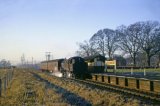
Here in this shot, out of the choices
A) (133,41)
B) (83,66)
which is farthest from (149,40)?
(83,66)

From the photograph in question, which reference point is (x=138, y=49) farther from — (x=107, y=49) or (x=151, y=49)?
(x=107, y=49)

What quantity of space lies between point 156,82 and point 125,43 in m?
59.1

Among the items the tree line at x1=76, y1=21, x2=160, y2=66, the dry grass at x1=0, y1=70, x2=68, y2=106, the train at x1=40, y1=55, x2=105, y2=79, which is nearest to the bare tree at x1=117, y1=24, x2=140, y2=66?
the tree line at x1=76, y1=21, x2=160, y2=66

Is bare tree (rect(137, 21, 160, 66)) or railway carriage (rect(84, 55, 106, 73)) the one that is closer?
railway carriage (rect(84, 55, 106, 73))

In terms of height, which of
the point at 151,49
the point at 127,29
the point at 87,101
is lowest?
the point at 87,101

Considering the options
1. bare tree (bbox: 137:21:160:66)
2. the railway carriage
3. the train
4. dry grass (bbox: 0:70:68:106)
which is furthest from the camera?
bare tree (bbox: 137:21:160:66)

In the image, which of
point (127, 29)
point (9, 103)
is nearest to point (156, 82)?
point (9, 103)

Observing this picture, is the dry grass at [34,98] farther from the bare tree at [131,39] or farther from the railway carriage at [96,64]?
the bare tree at [131,39]

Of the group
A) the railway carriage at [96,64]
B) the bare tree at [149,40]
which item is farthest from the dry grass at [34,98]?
the bare tree at [149,40]

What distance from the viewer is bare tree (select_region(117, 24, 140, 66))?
2980 inches

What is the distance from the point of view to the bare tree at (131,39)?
2980 inches

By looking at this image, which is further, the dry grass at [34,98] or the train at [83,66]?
the train at [83,66]

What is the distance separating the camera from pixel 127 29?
7838cm

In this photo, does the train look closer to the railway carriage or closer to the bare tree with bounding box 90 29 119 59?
the railway carriage
